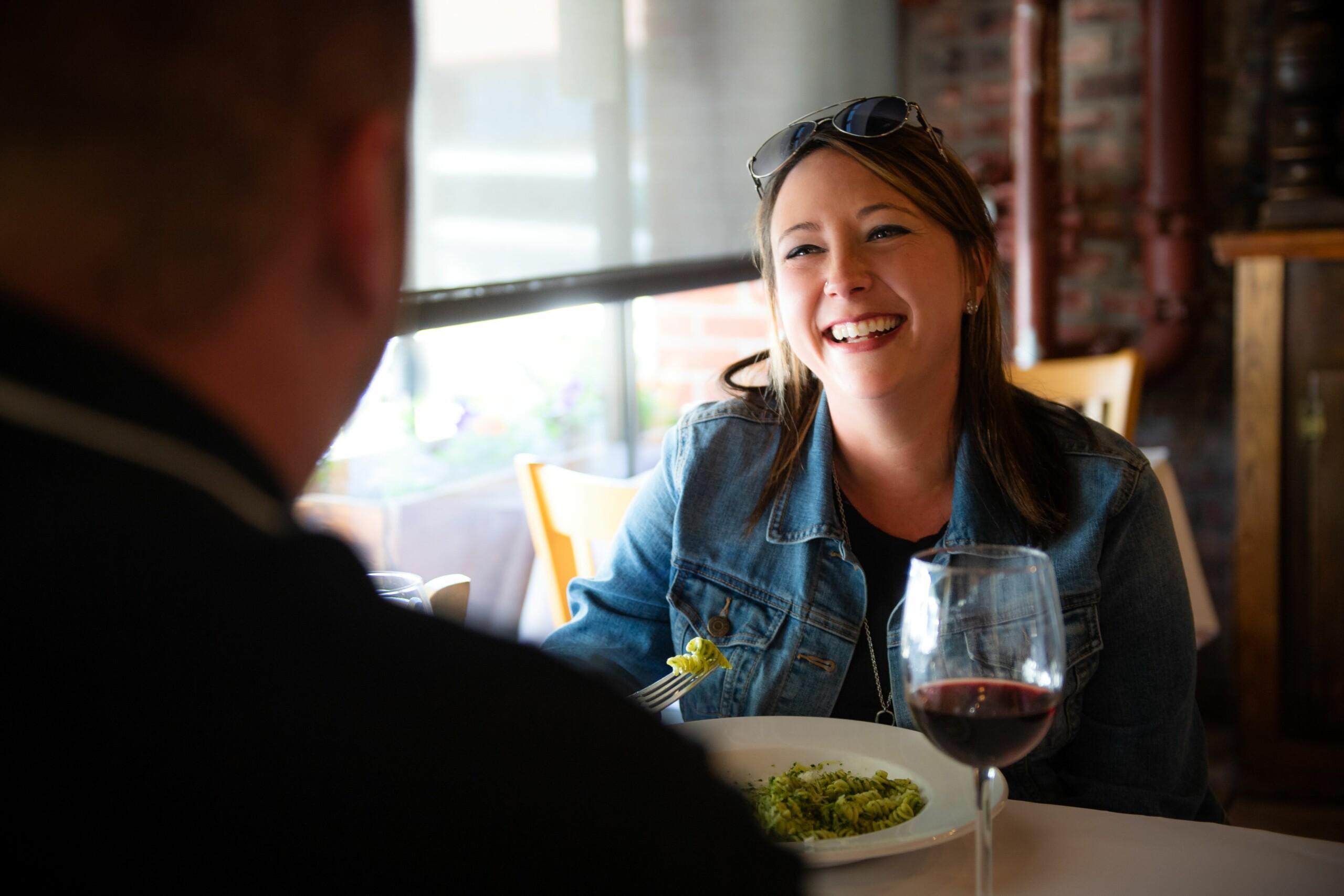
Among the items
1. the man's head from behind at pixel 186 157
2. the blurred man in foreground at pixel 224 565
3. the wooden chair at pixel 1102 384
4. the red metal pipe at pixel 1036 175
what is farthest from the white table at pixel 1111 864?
the red metal pipe at pixel 1036 175

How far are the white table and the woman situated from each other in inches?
9.9

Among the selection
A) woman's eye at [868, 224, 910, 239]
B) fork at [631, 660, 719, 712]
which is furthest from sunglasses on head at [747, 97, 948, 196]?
fork at [631, 660, 719, 712]

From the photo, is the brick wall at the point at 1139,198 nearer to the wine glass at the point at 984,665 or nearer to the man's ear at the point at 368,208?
the wine glass at the point at 984,665

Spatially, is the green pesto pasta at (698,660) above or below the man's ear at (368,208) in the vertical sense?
below

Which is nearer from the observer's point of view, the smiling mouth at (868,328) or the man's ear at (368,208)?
the man's ear at (368,208)

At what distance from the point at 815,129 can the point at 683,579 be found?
1.90 ft

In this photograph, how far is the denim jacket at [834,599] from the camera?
3.91 feet

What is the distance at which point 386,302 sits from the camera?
17.7 inches

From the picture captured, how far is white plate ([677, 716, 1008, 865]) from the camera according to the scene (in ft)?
2.73

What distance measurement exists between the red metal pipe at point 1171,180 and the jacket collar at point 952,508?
6.67 ft

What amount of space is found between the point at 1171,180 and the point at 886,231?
1.98 metres

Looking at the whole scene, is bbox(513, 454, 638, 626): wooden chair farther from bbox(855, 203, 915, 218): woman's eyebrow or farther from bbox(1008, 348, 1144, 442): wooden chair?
bbox(1008, 348, 1144, 442): wooden chair

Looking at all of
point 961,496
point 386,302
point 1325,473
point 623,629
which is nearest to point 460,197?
point 623,629

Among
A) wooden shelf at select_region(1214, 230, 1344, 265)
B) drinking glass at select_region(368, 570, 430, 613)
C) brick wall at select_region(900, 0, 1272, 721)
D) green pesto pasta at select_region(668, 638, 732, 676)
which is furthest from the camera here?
brick wall at select_region(900, 0, 1272, 721)
